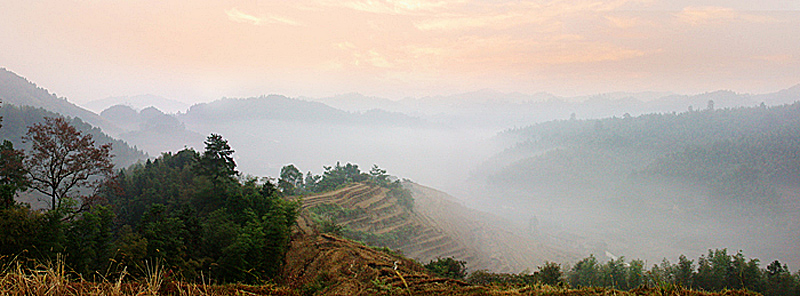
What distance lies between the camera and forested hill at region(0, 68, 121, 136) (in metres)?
80.8

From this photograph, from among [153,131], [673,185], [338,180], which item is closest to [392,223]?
[338,180]

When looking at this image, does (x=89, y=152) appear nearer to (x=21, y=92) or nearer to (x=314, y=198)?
(x=314, y=198)

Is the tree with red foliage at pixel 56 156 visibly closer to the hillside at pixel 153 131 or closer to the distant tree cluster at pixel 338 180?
the distant tree cluster at pixel 338 180

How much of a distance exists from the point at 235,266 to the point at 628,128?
210698mm

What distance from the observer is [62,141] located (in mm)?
13984

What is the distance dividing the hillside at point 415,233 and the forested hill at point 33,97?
82222 millimetres

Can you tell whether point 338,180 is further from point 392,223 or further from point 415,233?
Answer: point 415,233

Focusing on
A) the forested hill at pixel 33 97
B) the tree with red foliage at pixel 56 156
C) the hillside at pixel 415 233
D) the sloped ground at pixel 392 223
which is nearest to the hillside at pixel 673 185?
the hillside at pixel 415 233

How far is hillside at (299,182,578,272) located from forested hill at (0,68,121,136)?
82.2 meters

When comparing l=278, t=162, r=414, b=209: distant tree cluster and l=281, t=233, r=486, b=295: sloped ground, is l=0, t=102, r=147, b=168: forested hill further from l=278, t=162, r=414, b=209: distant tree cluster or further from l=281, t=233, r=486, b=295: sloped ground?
l=281, t=233, r=486, b=295: sloped ground

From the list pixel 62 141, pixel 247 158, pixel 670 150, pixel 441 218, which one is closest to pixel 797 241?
pixel 670 150

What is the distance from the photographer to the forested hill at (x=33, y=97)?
80812 millimetres

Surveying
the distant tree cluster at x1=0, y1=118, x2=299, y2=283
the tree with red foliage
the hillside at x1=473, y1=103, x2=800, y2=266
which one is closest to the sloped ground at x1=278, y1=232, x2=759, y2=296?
the distant tree cluster at x1=0, y1=118, x2=299, y2=283

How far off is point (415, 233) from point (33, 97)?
10876cm
